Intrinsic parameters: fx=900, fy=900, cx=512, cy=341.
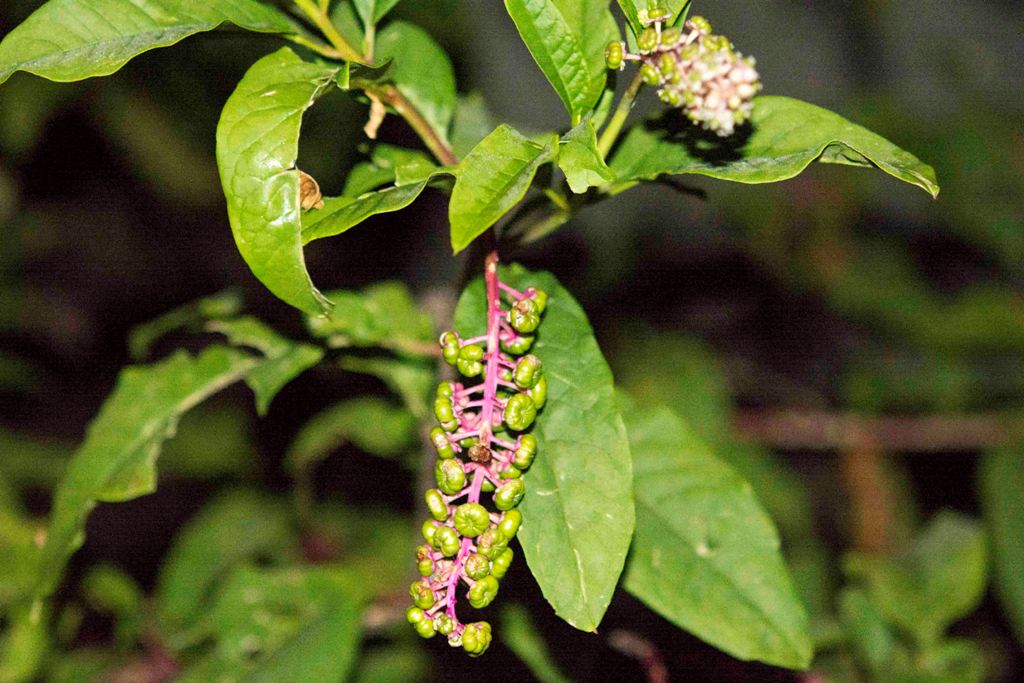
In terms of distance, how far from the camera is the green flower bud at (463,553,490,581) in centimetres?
86

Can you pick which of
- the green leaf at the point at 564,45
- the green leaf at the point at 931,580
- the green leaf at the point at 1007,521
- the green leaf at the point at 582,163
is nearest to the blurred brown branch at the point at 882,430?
the green leaf at the point at 1007,521

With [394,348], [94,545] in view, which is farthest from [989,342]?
[94,545]

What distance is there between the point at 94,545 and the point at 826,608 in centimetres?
239

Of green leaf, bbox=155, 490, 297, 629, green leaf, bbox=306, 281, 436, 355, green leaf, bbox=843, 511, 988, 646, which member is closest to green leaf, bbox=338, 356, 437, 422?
green leaf, bbox=306, 281, 436, 355

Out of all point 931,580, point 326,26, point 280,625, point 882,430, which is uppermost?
point 326,26

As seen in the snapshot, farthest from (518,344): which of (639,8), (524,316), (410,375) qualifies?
(410,375)

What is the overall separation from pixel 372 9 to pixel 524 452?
598 mm

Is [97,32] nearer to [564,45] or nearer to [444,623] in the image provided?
[564,45]

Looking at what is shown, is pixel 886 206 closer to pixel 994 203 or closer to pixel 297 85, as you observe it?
pixel 994 203

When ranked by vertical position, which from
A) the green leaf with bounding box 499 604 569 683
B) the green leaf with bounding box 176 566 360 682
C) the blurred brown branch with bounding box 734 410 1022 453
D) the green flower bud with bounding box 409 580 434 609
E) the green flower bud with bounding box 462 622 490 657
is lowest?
the blurred brown branch with bounding box 734 410 1022 453

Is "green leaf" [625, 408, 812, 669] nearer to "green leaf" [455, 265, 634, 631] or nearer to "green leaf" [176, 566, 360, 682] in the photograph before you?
"green leaf" [455, 265, 634, 631]

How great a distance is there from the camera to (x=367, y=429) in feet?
6.16

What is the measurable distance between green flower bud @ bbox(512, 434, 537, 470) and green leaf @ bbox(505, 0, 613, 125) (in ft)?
1.23

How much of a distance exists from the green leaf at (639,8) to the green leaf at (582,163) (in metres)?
0.13
